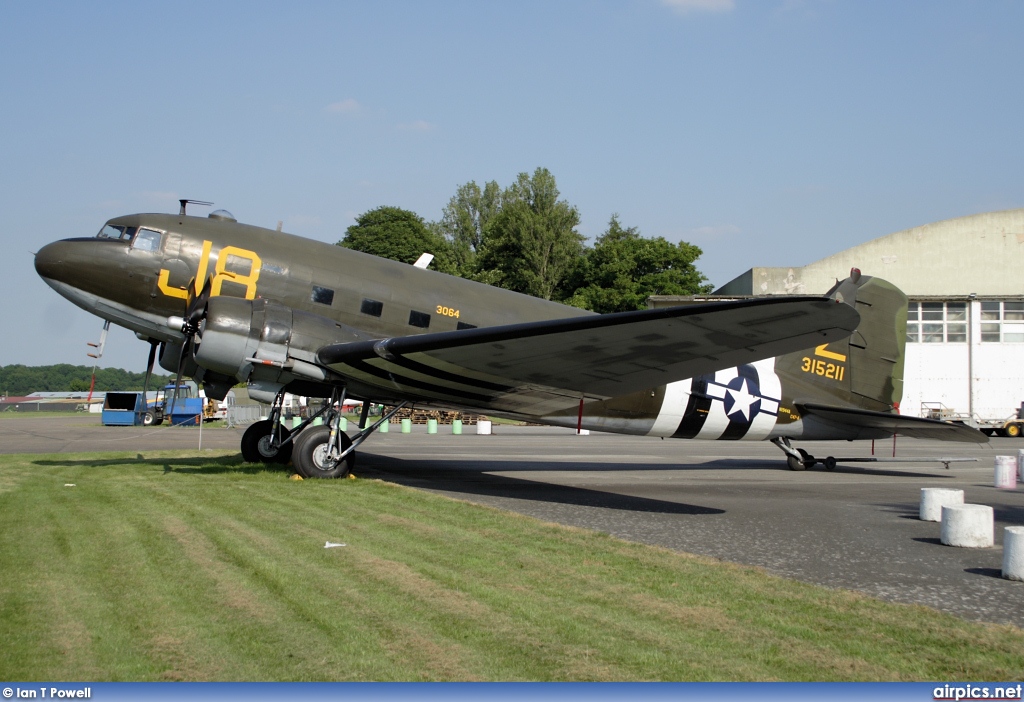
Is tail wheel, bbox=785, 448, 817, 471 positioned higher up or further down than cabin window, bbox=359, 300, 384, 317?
further down

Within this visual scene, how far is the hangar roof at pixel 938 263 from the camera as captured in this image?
48.6 meters

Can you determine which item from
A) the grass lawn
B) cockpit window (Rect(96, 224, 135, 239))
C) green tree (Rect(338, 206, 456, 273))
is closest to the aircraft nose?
cockpit window (Rect(96, 224, 135, 239))

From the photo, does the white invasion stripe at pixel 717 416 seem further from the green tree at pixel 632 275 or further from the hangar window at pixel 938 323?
the green tree at pixel 632 275

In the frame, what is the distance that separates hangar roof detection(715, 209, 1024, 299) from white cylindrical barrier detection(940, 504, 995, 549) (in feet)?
139

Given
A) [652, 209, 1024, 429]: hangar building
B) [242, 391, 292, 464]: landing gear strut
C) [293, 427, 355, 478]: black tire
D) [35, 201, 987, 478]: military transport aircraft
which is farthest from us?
[652, 209, 1024, 429]: hangar building

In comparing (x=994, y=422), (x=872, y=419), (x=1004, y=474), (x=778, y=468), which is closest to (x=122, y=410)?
(x=778, y=468)

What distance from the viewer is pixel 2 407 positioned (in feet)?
366

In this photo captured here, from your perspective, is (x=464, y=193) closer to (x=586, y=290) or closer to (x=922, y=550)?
(x=586, y=290)

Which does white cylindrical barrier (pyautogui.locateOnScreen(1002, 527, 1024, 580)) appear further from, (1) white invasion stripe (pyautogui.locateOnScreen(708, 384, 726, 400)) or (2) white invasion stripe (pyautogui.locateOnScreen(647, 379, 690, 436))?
(1) white invasion stripe (pyautogui.locateOnScreen(708, 384, 726, 400))

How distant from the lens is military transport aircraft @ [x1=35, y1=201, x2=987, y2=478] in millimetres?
10102

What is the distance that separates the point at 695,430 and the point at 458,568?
944 cm

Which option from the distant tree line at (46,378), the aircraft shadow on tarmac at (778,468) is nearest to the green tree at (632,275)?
the aircraft shadow on tarmac at (778,468)

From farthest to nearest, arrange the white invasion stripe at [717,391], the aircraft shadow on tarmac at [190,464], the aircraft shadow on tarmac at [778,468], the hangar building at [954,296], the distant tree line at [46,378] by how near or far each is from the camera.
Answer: the distant tree line at [46,378], the hangar building at [954,296], the aircraft shadow on tarmac at [778,468], the white invasion stripe at [717,391], the aircraft shadow on tarmac at [190,464]

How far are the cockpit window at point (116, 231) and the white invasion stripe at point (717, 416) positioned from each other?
35.7 ft
